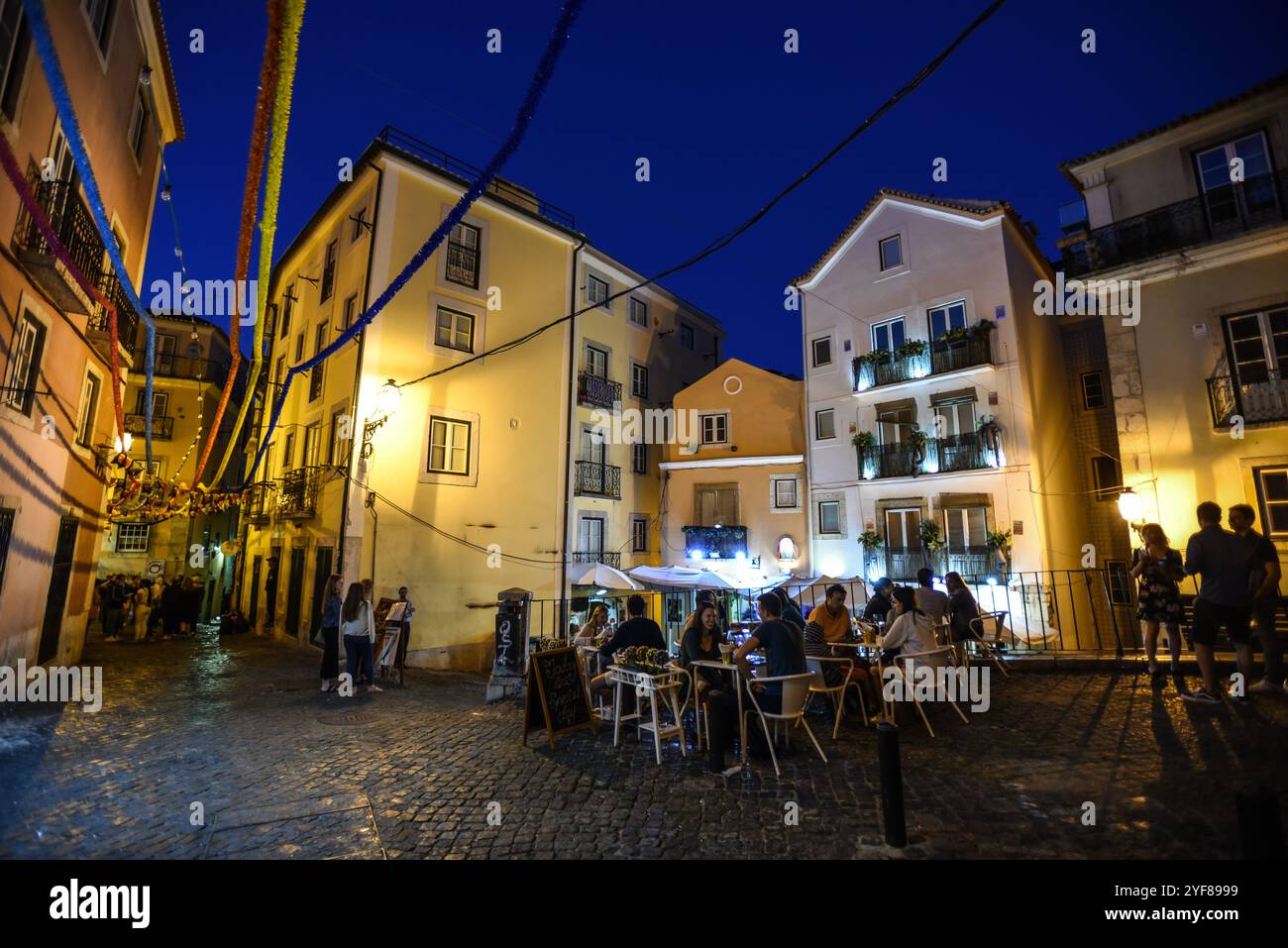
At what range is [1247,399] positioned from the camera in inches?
444

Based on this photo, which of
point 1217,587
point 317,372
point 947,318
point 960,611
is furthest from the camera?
point 947,318

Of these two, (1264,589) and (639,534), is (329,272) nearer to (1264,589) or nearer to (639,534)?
(639,534)

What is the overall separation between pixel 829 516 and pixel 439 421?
45.1ft

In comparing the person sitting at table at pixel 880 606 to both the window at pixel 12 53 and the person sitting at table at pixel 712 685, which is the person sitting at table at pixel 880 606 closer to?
the person sitting at table at pixel 712 685

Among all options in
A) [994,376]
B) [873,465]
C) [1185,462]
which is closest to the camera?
[1185,462]

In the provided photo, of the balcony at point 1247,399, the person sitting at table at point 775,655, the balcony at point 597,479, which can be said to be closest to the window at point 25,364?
the person sitting at table at point 775,655

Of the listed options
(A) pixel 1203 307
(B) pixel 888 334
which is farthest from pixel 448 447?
(A) pixel 1203 307

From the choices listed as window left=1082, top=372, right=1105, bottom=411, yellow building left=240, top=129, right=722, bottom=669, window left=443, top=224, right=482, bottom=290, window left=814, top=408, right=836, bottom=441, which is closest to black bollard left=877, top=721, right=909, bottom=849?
yellow building left=240, top=129, right=722, bottom=669

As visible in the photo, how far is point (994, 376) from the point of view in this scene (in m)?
17.4

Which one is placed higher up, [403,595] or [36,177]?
[36,177]

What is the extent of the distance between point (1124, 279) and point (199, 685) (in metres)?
21.2
